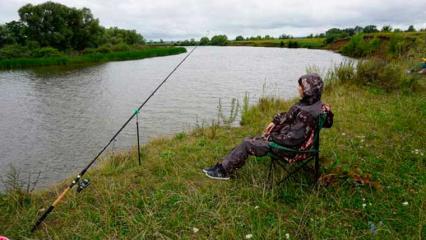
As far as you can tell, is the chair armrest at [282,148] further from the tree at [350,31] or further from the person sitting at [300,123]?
the tree at [350,31]

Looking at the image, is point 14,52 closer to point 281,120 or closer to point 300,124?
point 281,120

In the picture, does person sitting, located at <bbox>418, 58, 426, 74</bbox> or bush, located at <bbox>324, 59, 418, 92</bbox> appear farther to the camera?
person sitting, located at <bbox>418, 58, 426, 74</bbox>

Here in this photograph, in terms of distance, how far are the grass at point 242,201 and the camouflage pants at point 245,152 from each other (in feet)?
0.62

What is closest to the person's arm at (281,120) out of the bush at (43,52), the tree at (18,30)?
the bush at (43,52)

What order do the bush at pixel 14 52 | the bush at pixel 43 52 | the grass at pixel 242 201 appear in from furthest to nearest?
the bush at pixel 43 52
the bush at pixel 14 52
the grass at pixel 242 201

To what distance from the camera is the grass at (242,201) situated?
11.1ft

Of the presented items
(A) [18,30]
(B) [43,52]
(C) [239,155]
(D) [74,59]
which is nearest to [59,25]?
(A) [18,30]

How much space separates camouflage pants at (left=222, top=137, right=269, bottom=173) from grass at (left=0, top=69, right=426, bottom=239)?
0.62 ft

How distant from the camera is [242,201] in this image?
393 centimetres

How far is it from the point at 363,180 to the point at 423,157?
1.36m

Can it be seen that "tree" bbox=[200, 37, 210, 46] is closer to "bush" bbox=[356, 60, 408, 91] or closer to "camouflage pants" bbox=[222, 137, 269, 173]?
"camouflage pants" bbox=[222, 137, 269, 173]

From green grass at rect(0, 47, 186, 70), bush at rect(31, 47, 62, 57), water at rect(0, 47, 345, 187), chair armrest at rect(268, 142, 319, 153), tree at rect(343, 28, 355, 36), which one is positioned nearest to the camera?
chair armrest at rect(268, 142, 319, 153)

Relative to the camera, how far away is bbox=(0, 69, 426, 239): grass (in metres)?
3.39

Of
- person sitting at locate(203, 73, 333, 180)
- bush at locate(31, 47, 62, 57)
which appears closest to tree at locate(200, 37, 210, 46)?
person sitting at locate(203, 73, 333, 180)
